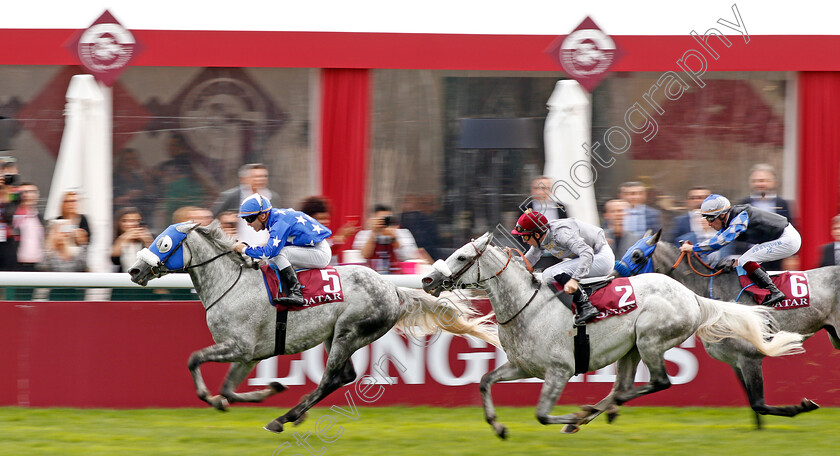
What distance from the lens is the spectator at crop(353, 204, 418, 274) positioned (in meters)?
8.63

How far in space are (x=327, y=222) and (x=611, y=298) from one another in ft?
8.54

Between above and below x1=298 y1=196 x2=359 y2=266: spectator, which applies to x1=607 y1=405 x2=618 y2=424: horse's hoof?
below

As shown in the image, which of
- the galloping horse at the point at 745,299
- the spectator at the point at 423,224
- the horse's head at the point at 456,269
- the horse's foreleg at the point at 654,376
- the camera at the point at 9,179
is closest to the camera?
the horse's head at the point at 456,269

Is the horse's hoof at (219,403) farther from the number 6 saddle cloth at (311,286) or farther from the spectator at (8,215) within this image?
the spectator at (8,215)

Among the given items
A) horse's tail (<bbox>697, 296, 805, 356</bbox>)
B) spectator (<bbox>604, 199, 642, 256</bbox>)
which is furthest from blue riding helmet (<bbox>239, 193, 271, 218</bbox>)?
horse's tail (<bbox>697, 296, 805, 356</bbox>)

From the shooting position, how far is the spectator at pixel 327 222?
327 inches

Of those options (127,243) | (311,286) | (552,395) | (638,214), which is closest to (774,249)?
(638,214)

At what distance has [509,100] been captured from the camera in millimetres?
9883

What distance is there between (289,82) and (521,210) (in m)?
2.61

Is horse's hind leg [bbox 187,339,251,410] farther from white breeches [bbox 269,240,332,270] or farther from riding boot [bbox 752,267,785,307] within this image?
riding boot [bbox 752,267,785,307]

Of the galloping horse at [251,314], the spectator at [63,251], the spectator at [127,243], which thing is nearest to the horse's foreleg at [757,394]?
the galloping horse at [251,314]

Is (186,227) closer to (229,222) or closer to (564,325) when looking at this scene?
(229,222)

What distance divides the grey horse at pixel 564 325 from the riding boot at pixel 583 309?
2.7 inches

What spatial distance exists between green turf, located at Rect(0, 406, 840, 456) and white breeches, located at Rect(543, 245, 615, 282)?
112 cm
